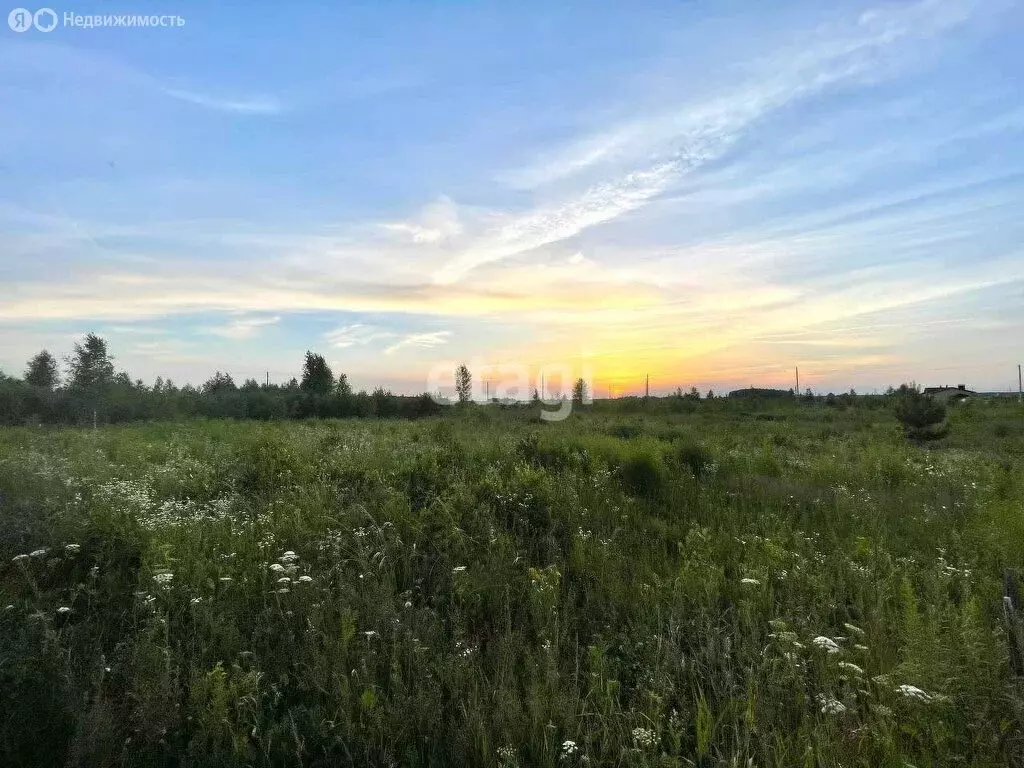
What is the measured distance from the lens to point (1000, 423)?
23672mm

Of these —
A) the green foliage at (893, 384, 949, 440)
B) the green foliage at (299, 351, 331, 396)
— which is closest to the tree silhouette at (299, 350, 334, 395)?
the green foliage at (299, 351, 331, 396)

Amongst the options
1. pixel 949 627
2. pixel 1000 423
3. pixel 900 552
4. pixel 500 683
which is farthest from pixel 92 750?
pixel 1000 423

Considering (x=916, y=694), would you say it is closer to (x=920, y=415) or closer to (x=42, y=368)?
(x=920, y=415)

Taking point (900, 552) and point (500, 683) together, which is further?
point (900, 552)

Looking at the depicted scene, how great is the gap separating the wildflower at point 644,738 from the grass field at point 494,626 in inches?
0.6

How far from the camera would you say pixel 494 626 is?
159 inches

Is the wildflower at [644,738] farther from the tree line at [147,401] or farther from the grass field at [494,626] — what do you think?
the tree line at [147,401]

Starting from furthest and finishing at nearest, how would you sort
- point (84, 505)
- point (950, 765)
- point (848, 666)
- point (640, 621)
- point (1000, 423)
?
point (1000, 423)
point (84, 505)
point (640, 621)
point (848, 666)
point (950, 765)

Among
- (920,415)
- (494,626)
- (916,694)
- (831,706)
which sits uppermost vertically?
(920,415)

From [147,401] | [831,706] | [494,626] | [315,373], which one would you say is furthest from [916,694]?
[315,373]

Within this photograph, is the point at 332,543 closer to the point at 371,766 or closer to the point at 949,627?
the point at 371,766

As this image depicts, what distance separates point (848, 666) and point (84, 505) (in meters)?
6.16

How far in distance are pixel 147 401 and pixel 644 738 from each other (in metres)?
37.6

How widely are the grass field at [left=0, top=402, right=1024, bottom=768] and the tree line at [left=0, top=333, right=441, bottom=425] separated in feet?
91.3
